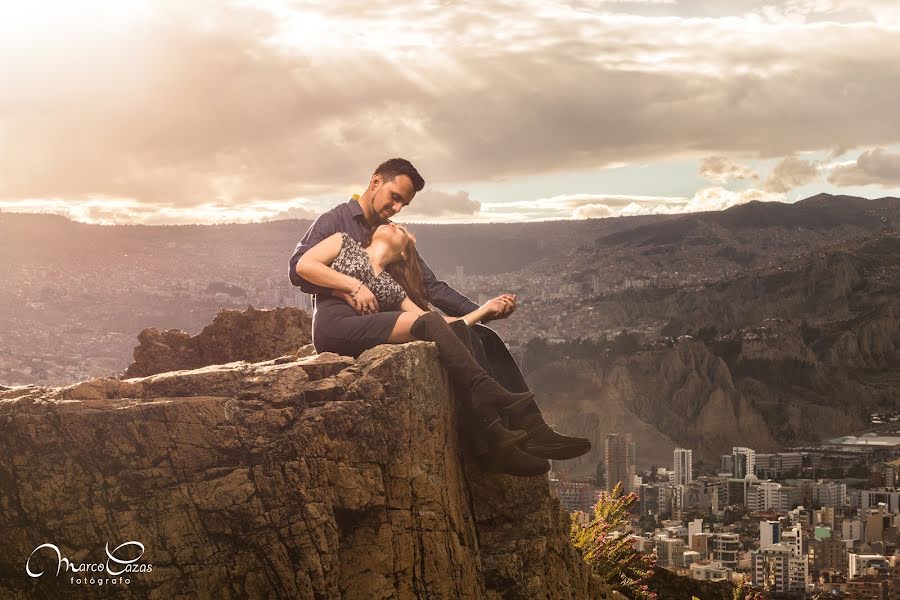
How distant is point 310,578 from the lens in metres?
7.72

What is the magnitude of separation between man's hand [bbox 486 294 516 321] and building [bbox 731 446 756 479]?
54.6 m

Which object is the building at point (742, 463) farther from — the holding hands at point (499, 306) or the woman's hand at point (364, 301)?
the woman's hand at point (364, 301)

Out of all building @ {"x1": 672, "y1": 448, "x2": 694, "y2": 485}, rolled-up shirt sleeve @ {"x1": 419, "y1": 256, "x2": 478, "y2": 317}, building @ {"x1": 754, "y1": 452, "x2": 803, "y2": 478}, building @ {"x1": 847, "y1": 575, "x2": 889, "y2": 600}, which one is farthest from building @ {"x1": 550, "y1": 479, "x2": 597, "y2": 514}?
building @ {"x1": 754, "y1": 452, "x2": 803, "y2": 478}

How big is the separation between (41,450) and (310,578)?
1.92m

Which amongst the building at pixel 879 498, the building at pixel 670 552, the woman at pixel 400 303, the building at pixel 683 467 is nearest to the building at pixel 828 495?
the building at pixel 879 498

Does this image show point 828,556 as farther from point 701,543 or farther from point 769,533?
point 701,543

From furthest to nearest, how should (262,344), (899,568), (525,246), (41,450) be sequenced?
(525,246) → (899,568) → (262,344) → (41,450)

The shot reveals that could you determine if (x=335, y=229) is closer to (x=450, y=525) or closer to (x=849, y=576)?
(x=450, y=525)

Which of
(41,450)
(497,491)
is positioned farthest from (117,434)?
(497,491)

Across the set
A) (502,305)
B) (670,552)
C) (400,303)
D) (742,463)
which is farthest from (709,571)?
(742,463)

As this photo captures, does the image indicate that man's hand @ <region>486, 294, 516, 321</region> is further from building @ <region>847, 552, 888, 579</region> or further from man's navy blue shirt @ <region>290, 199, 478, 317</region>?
building @ <region>847, 552, 888, 579</region>

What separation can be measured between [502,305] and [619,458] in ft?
163

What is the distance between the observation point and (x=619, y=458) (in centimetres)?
5819

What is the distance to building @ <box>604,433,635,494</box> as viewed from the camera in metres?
53.5
